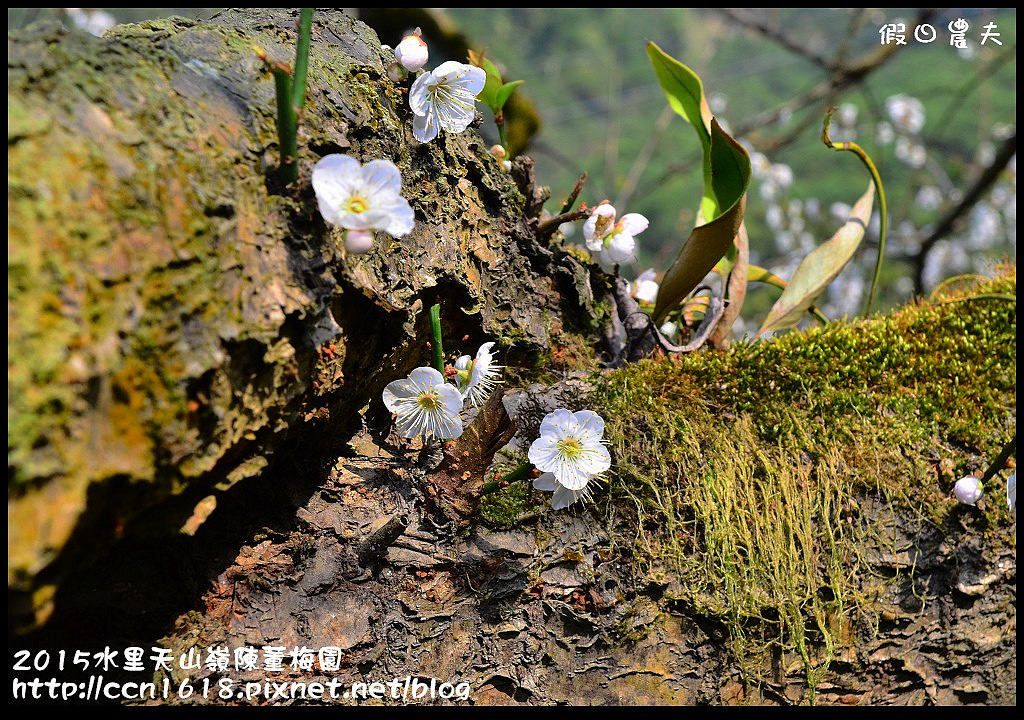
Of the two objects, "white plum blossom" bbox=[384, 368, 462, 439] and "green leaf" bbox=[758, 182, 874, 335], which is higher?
"green leaf" bbox=[758, 182, 874, 335]

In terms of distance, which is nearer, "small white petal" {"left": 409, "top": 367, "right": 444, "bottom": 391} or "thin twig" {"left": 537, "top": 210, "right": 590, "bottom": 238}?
"small white petal" {"left": 409, "top": 367, "right": 444, "bottom": 391}

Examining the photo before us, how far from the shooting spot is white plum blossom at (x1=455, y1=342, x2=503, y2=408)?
114cm

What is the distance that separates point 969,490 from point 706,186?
0.78m

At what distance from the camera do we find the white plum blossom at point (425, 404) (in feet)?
3.55

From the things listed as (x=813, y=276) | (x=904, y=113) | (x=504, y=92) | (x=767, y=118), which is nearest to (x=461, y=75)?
(x=504, y=92)

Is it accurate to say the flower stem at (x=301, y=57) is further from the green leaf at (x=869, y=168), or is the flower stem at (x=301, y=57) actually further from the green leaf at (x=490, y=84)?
the green leaf at (x=869, y=168)

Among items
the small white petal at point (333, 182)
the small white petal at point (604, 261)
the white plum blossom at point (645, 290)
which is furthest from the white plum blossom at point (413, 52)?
the white plum blossom at point (645, 290)

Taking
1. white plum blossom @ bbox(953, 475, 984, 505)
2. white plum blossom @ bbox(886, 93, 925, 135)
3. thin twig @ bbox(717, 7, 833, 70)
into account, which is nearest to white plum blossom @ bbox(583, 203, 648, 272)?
white plum blossom @ bbox(953, 475, 984, 505)

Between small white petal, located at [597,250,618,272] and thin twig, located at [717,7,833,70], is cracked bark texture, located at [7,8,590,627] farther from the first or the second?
thin twig, located at [717,7,833,70]

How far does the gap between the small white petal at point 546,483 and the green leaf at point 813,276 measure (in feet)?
2.39

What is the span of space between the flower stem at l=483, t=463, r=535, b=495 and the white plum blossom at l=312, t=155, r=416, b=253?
0.44 metres

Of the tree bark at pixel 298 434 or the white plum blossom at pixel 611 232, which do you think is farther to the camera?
the white plum blossom at pixel 611 232

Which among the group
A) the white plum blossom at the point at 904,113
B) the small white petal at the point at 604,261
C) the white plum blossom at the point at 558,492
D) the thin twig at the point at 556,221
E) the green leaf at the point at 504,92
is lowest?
the white plum blossom at the point at 558,492
